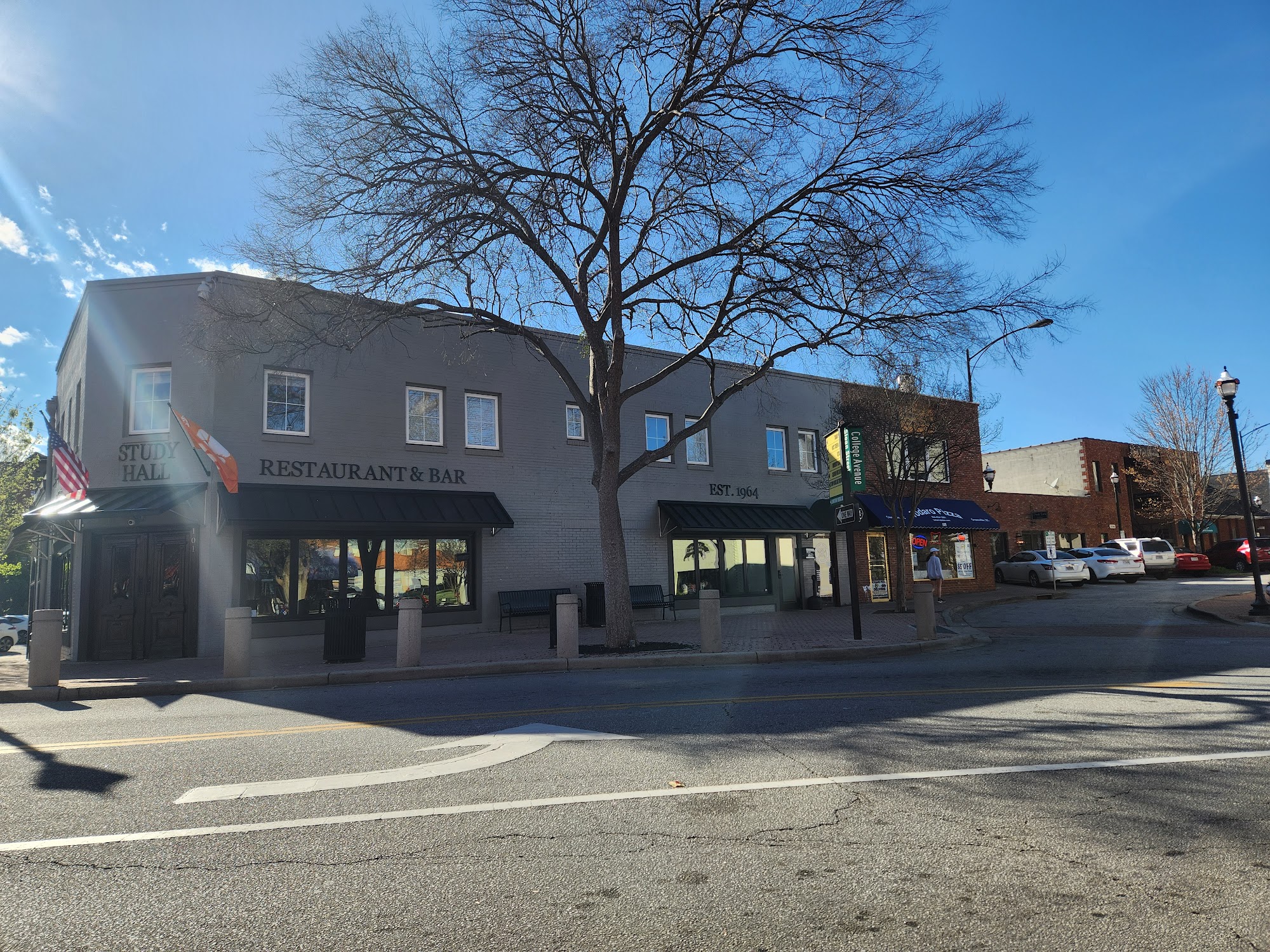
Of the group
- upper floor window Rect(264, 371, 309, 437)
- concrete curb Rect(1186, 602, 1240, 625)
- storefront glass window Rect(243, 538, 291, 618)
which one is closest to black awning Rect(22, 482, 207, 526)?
storefront glass window Rect(243, 538, 291, 618)

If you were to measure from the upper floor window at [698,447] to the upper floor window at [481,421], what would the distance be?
5.88m

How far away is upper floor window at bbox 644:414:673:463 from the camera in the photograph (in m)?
22.9

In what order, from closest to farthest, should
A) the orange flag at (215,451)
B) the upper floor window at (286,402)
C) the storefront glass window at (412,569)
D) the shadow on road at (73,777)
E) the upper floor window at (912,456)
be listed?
the shadow on road at (73,777)
the orange flag at (215,451)
the upper floor window at (286,402)
the storefront glass window at (412,569)
the upper floor window at (912,456)

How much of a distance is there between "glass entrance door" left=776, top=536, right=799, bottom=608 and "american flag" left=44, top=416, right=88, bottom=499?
17.3 metres

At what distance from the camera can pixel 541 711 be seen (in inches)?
316

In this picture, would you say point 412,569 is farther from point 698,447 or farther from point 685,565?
point 698,447

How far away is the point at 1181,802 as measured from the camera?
457 centimetres

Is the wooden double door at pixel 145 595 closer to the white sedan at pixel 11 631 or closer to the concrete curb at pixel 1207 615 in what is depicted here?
the white sedan at pixel 11 631

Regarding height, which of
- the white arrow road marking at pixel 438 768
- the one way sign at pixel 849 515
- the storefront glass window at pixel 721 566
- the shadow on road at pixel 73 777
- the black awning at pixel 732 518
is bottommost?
the white arrow road marking at pixel 438 768

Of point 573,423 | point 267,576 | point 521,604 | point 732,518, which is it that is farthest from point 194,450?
point 732,518

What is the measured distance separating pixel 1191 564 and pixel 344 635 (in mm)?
36972

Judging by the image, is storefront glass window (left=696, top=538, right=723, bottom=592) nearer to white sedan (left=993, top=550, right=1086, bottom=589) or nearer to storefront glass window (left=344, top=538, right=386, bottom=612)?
storefront glass window (left=344, top=538, right=386, bottom=612)

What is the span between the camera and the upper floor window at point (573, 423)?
2091 centimetres

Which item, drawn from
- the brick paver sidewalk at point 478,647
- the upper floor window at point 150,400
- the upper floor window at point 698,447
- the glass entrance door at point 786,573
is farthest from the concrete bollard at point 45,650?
the glass entrance door at point 786,573
